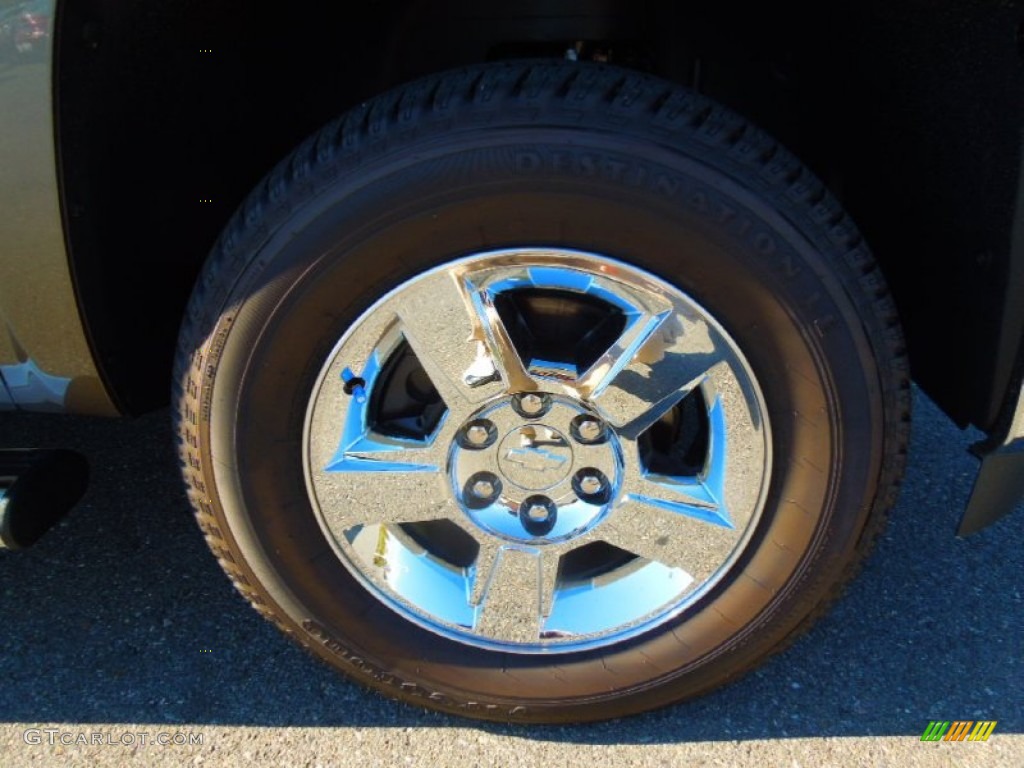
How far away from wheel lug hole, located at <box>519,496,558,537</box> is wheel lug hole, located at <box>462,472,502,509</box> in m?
0.07

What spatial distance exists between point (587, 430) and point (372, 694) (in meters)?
0.77

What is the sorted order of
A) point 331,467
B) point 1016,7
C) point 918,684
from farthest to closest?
point 918,684 < point 331,467 < point 1016,7

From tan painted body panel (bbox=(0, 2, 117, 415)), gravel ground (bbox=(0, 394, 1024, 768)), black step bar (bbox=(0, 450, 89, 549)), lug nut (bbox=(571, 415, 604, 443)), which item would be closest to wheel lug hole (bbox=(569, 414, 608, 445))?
lug nut (bbox=(571, 415, 604, 443))

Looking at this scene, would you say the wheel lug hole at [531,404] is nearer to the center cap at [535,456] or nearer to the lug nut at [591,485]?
the center cap at [535,456]

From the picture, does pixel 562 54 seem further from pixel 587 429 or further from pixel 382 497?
pixel 382 497

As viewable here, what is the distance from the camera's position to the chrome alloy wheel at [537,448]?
151 cm

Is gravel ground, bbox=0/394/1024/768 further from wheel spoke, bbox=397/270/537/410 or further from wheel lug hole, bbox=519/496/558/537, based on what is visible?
wheel spoke, bbox=397/270/537/410

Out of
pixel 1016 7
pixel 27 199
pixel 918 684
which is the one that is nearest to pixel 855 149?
pixel 1016 7

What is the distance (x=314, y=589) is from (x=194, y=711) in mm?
A: 415

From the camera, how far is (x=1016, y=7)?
1325 mm

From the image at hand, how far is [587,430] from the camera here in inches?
63.0

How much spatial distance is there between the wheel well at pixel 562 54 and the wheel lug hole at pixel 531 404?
795mm

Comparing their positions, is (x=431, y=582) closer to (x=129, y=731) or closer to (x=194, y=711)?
(x=194, y=711)

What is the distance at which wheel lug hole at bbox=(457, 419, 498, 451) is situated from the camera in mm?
1604
